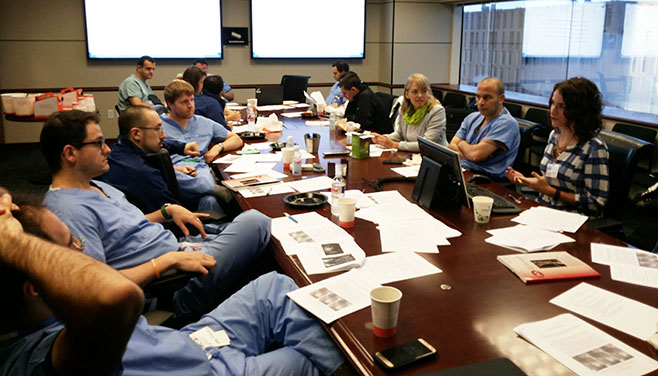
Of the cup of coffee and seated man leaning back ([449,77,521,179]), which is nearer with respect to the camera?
seated man leaning back ([449,77,521,179])

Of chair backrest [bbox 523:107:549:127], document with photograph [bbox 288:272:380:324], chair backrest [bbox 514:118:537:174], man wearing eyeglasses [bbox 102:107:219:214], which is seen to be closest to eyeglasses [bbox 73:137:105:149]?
man wearing eyeglasses [bbox 102:107:219:214]

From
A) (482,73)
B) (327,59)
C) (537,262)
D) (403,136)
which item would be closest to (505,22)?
(482,73)

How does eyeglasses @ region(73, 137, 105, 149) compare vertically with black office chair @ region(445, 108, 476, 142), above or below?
above

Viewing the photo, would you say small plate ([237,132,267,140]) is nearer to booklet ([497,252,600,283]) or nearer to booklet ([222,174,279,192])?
booklet ([222,174,279,192])

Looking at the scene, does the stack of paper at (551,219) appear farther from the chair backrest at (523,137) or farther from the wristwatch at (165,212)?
the wristwatch at (165,212)

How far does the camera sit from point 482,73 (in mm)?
7863

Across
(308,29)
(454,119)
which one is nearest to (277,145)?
(454,119)

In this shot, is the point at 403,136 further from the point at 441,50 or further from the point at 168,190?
the point at 441,50

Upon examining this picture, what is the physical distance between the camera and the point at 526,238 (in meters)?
2.12

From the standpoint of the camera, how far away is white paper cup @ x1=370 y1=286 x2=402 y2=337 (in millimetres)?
1372

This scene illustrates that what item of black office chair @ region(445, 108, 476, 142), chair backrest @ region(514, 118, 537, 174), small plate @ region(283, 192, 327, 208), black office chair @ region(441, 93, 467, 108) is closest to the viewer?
small plate @ region(283, 192, 327, 208)

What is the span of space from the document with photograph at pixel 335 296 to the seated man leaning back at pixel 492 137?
6.71 feet

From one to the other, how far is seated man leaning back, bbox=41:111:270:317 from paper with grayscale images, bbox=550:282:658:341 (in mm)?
1263

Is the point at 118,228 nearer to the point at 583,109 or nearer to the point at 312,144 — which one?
the point at 312,144
